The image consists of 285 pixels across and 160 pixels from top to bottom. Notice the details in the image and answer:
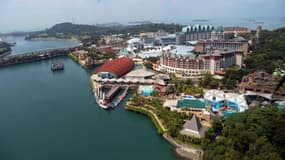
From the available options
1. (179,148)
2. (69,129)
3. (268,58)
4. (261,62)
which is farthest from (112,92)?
(268,58)

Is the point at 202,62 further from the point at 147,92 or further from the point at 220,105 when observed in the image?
the point at 220,105

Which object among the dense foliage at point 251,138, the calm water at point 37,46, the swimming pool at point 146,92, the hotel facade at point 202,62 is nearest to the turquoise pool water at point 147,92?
the swimming pool at point 146,92

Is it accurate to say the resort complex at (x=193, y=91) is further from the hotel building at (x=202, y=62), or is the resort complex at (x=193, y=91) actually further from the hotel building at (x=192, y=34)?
the hotel building at (x=192, y=34)

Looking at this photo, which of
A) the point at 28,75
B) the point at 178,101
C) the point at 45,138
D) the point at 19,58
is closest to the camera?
the point at 45,138

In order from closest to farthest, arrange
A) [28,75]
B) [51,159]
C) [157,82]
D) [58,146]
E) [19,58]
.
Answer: [51,159] → [58,146] → [157,82] → [28,75] → [19,58]

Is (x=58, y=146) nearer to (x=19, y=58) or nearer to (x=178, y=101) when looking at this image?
(x=178, y=101)

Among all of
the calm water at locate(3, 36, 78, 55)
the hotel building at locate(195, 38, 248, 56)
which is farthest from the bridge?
the hotel building at locate(195, 38, 248, 56)

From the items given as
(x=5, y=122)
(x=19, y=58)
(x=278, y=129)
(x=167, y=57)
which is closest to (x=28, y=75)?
(x=19, y=58)

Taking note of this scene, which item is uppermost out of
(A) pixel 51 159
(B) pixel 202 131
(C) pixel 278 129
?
(C) pixel 278 129
